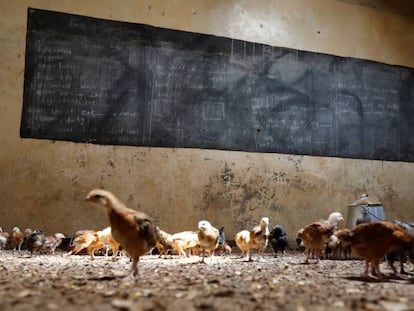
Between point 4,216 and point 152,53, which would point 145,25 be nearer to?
point 152,53

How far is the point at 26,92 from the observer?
8.03 metres

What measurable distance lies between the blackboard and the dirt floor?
4.34m

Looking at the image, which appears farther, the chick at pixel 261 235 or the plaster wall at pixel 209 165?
the plaster wall at pixel 209 165

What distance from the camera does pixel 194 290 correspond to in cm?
324

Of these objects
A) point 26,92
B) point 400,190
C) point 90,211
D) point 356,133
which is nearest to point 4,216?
point 90,211

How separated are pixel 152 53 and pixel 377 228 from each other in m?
6.34

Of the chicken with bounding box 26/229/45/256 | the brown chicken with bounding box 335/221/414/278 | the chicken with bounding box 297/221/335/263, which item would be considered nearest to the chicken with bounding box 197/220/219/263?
the chicken with bounding box 297/221/335/263

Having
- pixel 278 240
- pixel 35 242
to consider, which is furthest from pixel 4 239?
pixel 278 240

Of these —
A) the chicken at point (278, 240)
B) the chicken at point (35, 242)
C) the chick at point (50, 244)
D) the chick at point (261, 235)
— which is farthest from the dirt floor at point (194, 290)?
the chicken at point (278, 240)

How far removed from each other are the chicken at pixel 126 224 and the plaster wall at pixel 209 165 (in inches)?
175

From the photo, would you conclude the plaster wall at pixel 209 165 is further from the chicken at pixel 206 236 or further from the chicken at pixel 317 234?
the chicken at pixel 317 234

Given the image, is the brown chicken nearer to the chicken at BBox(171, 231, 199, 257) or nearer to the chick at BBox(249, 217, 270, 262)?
the chick at BBox(249, 217, 270, 262)

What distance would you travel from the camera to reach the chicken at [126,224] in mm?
3725

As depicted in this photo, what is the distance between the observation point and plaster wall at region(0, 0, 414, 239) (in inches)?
309
